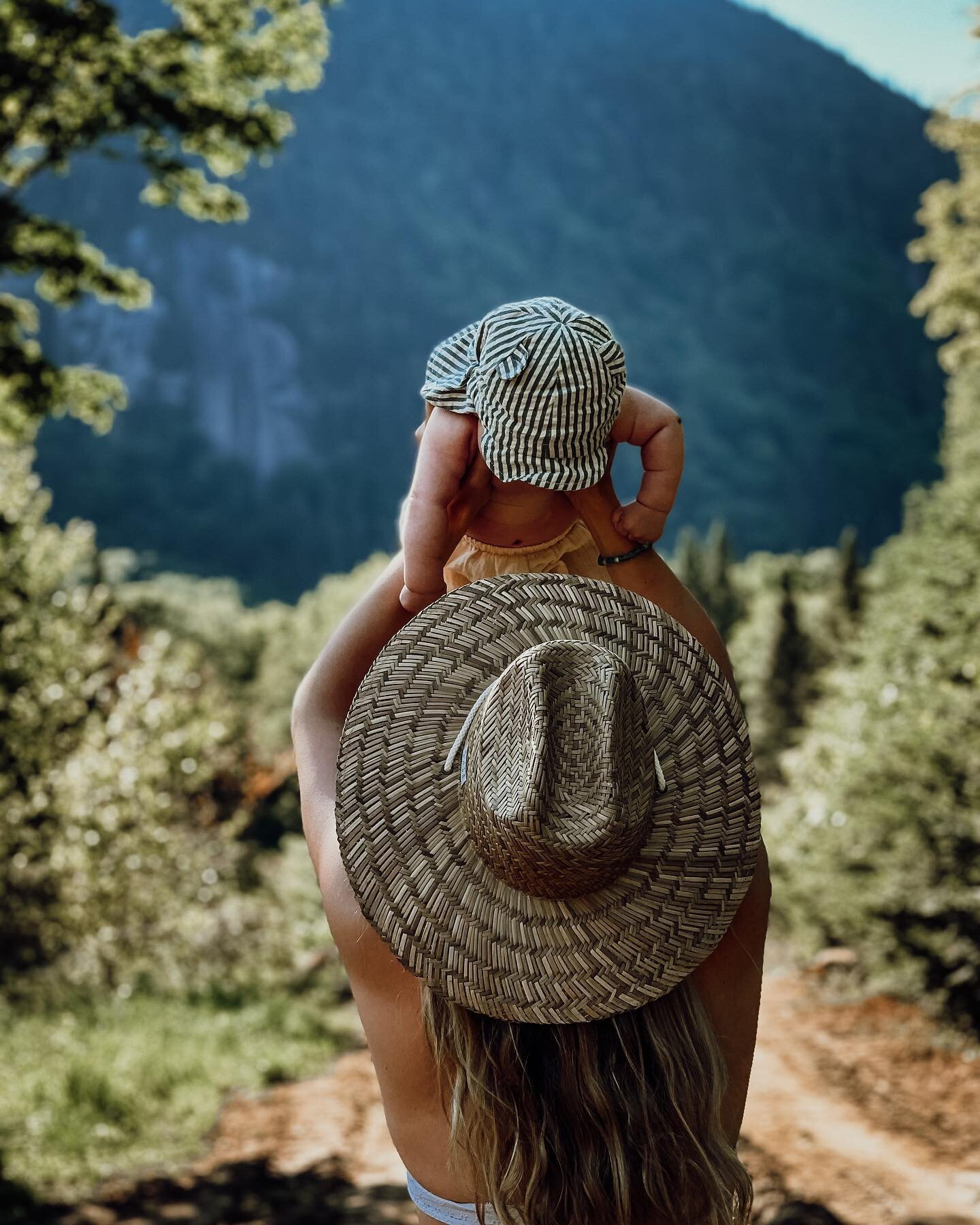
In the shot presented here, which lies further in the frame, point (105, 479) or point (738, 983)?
point (105, 479)

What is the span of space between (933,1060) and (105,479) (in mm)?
113486

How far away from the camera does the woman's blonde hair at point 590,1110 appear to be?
1414mm

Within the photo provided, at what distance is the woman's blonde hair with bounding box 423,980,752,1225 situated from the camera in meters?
1.41

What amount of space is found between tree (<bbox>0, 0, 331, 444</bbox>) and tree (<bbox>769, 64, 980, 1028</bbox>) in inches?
313

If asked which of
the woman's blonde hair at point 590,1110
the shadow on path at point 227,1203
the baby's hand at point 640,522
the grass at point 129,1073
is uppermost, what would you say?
the baby's hand at point 640,522

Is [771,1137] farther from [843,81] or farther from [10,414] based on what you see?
[843,81]

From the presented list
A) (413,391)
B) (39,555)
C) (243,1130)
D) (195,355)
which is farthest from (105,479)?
(243,1130)

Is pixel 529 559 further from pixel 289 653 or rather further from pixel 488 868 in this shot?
pixel 289 653

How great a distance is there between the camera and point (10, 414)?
347 inches

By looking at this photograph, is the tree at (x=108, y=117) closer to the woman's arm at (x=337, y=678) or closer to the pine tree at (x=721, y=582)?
the woman's arm at (x=337, y=678)

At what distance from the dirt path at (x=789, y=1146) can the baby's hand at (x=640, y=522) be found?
5.83 meters

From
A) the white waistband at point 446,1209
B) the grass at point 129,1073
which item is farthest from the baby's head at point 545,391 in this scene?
the grass at point 129,1073

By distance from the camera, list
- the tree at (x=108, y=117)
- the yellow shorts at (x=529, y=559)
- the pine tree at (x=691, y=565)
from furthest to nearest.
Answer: the pine tree at (x=691, y=565) → the tree at (x=108, y=117) → the yellow shorts at (x=529, y=559)

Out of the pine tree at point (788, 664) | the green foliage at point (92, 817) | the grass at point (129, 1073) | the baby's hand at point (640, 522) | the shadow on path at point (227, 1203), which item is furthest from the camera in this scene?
the pine tree at point (788, 664)
